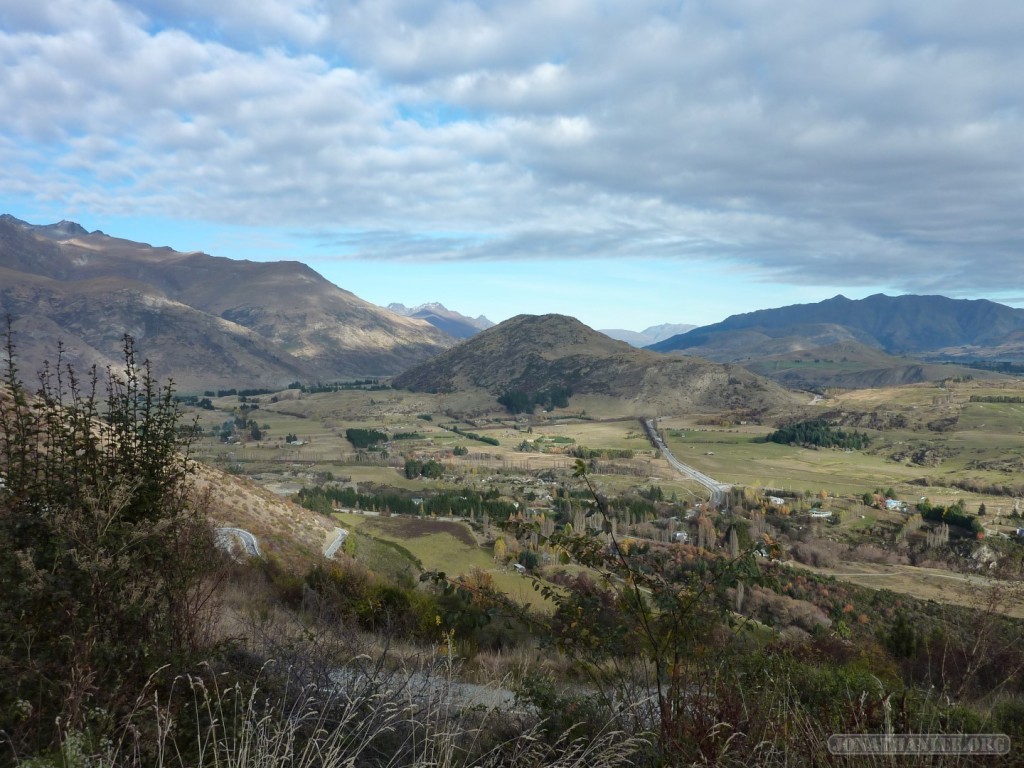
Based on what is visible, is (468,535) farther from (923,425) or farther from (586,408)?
(586,408)

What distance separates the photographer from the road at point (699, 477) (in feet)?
228

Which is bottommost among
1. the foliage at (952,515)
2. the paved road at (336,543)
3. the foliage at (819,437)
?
the foliage at (952,515)

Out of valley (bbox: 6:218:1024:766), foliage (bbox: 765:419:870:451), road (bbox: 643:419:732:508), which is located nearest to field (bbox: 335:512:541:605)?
valley (bbox: 6:218:1024:766)

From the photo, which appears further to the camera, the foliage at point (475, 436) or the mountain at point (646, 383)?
the mountain at point (646, 383)

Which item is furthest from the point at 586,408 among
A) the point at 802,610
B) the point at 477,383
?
the point at 802,610

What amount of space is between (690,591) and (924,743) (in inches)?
64.3

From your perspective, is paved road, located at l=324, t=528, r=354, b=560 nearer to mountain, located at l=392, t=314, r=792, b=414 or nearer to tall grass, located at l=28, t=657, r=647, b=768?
tall grass, located at l=28, t=657, r=647, b=768

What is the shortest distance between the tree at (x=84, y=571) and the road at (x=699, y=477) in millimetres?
65604

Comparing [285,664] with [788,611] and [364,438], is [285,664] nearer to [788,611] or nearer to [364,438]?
[788,611]

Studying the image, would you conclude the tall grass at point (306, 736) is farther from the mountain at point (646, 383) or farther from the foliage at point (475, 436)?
the mountain at point (646, 383)

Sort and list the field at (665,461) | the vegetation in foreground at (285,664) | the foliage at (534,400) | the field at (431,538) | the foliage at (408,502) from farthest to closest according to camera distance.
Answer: the foliage at (534,400) → the foliage at (408,502) → the field at (665,461) → the field at (431,538) → the vegetation in foreground at (285,664)

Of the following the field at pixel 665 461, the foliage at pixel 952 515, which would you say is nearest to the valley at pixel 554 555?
the foliage at pixel 952 515

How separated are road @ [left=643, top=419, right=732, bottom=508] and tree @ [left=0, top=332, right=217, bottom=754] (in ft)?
215

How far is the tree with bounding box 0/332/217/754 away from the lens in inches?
154
